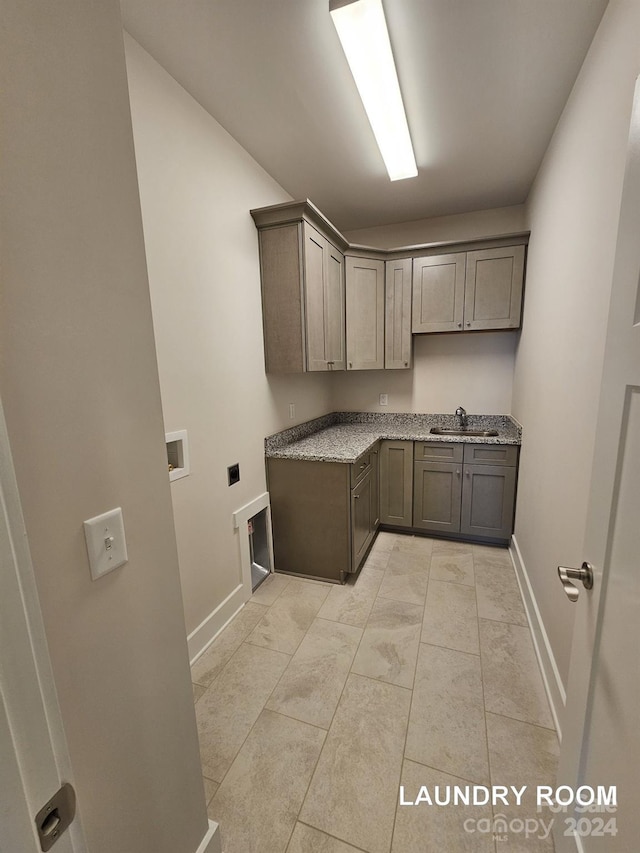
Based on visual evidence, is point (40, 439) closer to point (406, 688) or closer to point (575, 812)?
point (575, 812)

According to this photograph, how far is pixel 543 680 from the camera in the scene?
160 centimetres

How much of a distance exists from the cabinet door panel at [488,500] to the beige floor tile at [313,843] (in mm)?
2202

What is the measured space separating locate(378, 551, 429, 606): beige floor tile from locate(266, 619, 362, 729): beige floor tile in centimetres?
44

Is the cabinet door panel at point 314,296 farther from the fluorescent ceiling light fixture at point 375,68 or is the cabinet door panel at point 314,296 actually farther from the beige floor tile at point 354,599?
the beige floor tile at point 354,599

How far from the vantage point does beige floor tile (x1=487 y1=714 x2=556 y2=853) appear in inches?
42.6

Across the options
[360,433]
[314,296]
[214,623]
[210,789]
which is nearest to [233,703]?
[210,789]

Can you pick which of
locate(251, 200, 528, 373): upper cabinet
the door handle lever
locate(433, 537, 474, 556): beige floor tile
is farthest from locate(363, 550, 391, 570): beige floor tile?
the door handle lever

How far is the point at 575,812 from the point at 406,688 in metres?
0.80

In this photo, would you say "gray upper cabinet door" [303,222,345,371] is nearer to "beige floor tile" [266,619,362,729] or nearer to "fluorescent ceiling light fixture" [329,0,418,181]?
"fluorescent ceiling light fixture" [329,0,418,181]

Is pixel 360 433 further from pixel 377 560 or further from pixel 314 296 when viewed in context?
pixel 314 296

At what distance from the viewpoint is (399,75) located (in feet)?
5.27

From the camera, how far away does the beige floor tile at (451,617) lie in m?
1.86

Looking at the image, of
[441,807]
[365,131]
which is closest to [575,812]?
[441,807]

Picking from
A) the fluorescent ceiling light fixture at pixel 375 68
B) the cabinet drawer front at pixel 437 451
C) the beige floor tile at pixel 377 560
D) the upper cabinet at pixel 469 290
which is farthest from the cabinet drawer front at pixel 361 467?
the fluorescent ceiling light fixture at pixel 375 68
